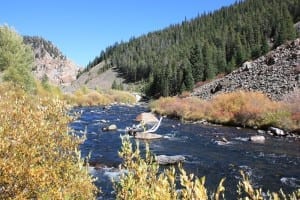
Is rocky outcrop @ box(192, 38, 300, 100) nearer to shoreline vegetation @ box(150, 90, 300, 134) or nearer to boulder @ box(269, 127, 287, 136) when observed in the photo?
shoreline vegetation @ box(150, 90, 300, 134)

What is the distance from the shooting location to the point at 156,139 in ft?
132

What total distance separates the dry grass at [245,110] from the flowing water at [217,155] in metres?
3.47

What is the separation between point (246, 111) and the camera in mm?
52906

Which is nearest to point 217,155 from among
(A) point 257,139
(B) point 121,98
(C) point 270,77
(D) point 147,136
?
(A) point 257,139

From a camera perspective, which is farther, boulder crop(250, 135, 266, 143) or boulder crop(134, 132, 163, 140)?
boulder crop(134, 132, 163, 140)

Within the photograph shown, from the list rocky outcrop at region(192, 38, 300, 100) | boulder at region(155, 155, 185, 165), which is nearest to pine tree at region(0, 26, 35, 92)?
rocky outcrop at region(192, 38, 300, 100)

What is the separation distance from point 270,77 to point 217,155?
117 feet

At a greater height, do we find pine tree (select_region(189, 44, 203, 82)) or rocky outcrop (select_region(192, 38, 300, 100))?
pine tree (select_region(189, 44, 203, 82))

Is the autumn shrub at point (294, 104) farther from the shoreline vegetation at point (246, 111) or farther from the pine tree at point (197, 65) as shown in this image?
the pine tree at point (197, 65)

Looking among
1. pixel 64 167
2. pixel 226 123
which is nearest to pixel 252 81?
pixel 226 123

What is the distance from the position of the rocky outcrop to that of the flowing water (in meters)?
14.9

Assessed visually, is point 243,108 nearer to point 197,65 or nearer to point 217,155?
point 217,155

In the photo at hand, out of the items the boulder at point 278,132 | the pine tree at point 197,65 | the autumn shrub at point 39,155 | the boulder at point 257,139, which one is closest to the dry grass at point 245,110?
the boulder at point 278,132

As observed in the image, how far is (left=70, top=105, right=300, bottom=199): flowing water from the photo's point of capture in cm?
2431
